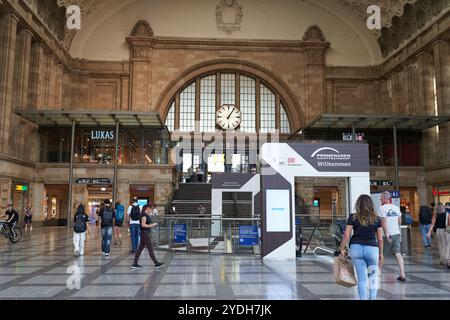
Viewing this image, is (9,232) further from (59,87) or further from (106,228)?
(59,87)

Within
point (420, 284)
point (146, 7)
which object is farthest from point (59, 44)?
point (420, 284)

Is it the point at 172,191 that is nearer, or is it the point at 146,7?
the point at 172,191

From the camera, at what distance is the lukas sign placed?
110 feet

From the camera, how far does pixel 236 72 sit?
3922 centimetres

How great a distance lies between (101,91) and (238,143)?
41.6 feet

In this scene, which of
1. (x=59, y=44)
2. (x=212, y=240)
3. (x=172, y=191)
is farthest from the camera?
(x=59, y=44)

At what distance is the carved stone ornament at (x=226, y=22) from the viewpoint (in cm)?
3938

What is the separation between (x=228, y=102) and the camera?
128 ft

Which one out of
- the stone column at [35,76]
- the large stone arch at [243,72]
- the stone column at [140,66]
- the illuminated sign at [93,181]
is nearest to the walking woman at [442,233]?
the illuminated sign at [93,181]

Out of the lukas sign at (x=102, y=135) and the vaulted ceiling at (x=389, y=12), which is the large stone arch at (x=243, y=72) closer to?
the lukas sign at (x=102, y=135)

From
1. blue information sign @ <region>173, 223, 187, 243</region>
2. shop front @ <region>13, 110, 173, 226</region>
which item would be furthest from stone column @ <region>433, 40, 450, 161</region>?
blue information sign @ <region>173, 223, 187, 243</region>

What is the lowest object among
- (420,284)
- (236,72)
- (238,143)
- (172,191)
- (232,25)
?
(420,284)
